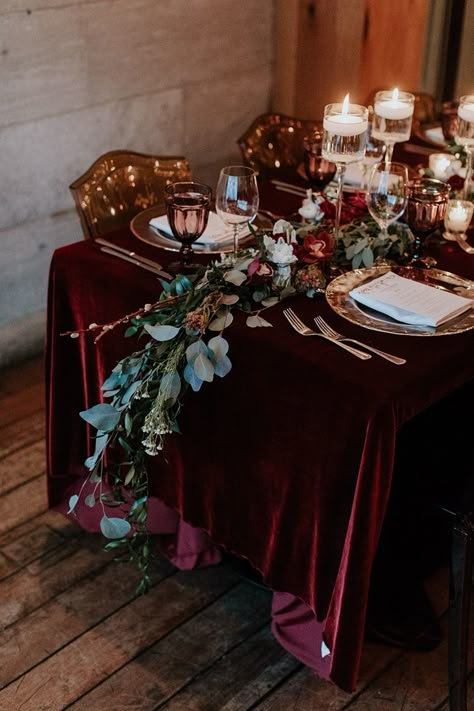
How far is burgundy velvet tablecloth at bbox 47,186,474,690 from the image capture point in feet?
5.26

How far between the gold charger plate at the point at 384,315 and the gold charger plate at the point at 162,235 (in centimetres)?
28

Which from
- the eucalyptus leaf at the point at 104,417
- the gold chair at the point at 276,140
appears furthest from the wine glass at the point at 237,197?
the gold chair at the point at 276,140

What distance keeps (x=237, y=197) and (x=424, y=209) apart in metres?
0.40

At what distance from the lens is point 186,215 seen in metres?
1.92

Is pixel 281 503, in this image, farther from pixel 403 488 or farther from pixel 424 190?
pixel 424 190

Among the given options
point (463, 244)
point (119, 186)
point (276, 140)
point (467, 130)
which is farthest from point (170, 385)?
point (276, 140)

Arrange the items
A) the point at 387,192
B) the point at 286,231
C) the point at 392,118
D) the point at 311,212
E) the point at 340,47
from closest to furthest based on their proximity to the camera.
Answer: the point at 286,231 < the point at 387,192 < the point at 311,212 < the point at 392,118 < the point at 340,47

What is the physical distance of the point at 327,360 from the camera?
164 cm

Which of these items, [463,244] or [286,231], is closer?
[286,231]

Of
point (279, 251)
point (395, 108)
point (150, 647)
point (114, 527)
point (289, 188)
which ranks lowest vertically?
point (150, 647)

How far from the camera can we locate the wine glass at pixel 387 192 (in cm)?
197

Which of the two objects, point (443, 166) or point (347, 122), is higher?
point (347, 122)

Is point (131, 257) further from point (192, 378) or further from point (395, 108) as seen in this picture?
point (395, 108)

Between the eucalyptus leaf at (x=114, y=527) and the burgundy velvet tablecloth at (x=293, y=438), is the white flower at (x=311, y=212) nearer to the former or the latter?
the burgundy velvet tablecloth at (x=293, y=438)
